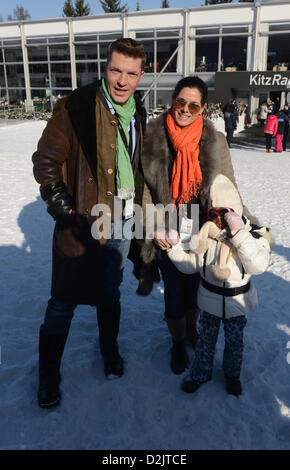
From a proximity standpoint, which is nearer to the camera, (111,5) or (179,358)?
(179,358)

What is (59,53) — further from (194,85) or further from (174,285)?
(174,285)

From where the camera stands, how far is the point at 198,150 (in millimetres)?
2139

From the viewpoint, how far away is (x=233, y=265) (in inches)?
82.5

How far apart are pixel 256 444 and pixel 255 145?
1528 centimetres

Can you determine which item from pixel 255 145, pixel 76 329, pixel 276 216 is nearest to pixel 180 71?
pixel 255 145

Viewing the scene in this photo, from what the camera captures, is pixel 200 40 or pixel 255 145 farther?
pixel 200 40

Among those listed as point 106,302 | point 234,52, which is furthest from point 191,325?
point 234,52

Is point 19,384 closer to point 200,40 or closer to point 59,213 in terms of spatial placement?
point 59,213

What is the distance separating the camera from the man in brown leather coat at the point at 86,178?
192cm

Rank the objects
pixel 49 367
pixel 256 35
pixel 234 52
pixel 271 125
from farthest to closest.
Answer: pixel 234 52 → pixel 256 35 → pixel 271 125 → pixel 49 367

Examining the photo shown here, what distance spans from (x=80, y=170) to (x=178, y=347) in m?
1.50

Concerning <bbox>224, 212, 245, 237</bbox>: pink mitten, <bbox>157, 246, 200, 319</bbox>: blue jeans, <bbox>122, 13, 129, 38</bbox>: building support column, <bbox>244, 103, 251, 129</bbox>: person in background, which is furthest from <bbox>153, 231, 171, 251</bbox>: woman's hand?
<bbox>122, 13, 129, 38</bbox>: building support column

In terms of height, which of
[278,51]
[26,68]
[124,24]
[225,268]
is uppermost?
[124,24]

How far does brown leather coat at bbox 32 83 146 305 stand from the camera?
6.31 feet
